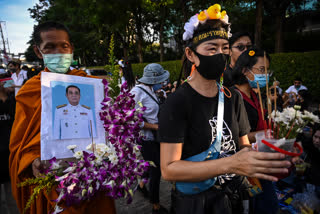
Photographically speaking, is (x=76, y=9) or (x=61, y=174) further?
(x=76, y=9)

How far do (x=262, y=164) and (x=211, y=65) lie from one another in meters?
0.74

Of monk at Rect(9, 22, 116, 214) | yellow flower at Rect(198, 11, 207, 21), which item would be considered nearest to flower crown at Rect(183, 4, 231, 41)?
yellow flower at Rect(198, 11, 207, 21)

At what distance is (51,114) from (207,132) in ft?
3.74

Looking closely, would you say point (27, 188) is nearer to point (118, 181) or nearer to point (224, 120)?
point (118, 181)

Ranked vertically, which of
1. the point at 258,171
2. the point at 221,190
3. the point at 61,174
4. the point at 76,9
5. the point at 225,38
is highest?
the point at 76,9

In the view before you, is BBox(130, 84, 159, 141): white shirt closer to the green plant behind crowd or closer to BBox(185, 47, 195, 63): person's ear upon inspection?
BBox(185, 47, 195, 63): person's ear

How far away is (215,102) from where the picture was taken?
5.05 ft

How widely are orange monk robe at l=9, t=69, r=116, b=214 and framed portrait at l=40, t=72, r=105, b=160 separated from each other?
0.74 ft

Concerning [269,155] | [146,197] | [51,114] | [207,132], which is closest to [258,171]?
[269,155]

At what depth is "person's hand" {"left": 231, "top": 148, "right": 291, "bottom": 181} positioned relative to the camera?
3.42 feet

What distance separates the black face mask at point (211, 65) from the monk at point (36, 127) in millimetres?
1153

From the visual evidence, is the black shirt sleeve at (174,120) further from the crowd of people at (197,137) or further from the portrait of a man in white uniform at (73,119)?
the portrait of a man in white uniform at (73,119)

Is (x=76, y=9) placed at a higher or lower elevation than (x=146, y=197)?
higher

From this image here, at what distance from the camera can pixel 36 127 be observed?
5.58 ft
